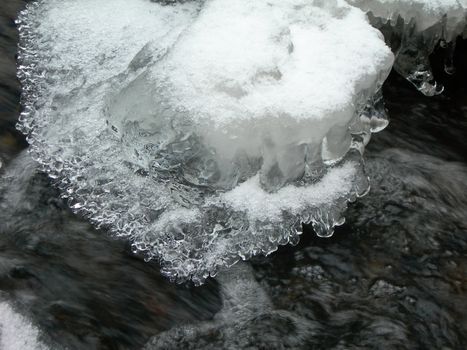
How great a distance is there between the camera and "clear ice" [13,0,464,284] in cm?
245

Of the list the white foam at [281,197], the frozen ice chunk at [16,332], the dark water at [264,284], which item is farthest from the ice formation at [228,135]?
the frozen ice chunk at [16,332]

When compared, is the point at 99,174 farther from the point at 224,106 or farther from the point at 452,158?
the point at 452,158

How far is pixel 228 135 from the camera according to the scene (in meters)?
2.38

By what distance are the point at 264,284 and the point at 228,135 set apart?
0.79m

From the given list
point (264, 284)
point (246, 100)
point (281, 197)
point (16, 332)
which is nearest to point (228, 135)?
point (246, 100)

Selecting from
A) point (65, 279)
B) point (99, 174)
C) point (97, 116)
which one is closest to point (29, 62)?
point (97, 116)

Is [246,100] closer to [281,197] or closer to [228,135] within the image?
[228,135]

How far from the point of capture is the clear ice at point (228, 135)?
2.45m

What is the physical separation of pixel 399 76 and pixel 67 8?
8.40ft

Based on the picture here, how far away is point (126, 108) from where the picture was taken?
2.57 meters

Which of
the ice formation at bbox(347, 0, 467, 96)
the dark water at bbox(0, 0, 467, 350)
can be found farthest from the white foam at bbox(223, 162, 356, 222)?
the ice formation at bbox(347, 0, 467, 96)

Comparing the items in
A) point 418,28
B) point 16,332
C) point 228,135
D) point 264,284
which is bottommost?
point 264,284

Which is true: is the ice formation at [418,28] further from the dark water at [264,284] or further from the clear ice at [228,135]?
the dark water at [264,284]

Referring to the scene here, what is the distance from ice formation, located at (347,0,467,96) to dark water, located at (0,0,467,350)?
3.73ft
